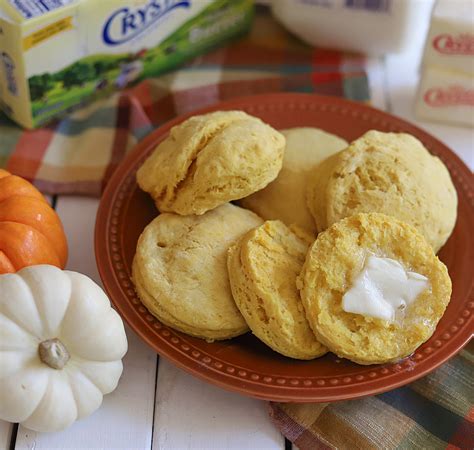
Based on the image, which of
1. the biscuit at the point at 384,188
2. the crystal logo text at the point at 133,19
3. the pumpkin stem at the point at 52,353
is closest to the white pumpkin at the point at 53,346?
the pumpkin stem at the point at 52,353

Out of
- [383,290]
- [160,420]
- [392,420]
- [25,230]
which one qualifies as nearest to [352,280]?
[383,290]

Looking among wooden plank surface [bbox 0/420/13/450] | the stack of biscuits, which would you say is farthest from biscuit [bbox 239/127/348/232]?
wooden plank surface [bbox 0/420/13/450]

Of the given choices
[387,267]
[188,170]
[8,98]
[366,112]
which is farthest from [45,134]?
[387,267]

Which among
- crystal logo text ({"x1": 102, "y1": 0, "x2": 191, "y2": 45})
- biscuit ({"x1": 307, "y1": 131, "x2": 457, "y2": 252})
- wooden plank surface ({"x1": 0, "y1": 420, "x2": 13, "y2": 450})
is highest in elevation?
crystal logo text ({"x1": 102, "y1": 0, "x2": 191, "y2": 45})

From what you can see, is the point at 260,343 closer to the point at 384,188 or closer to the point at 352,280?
the point at 352,280

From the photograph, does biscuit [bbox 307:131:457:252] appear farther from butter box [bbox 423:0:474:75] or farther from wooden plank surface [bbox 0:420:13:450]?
wooden plank surface [bbox 0:420:13:450]

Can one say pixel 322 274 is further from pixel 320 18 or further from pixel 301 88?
pixel 320 18
